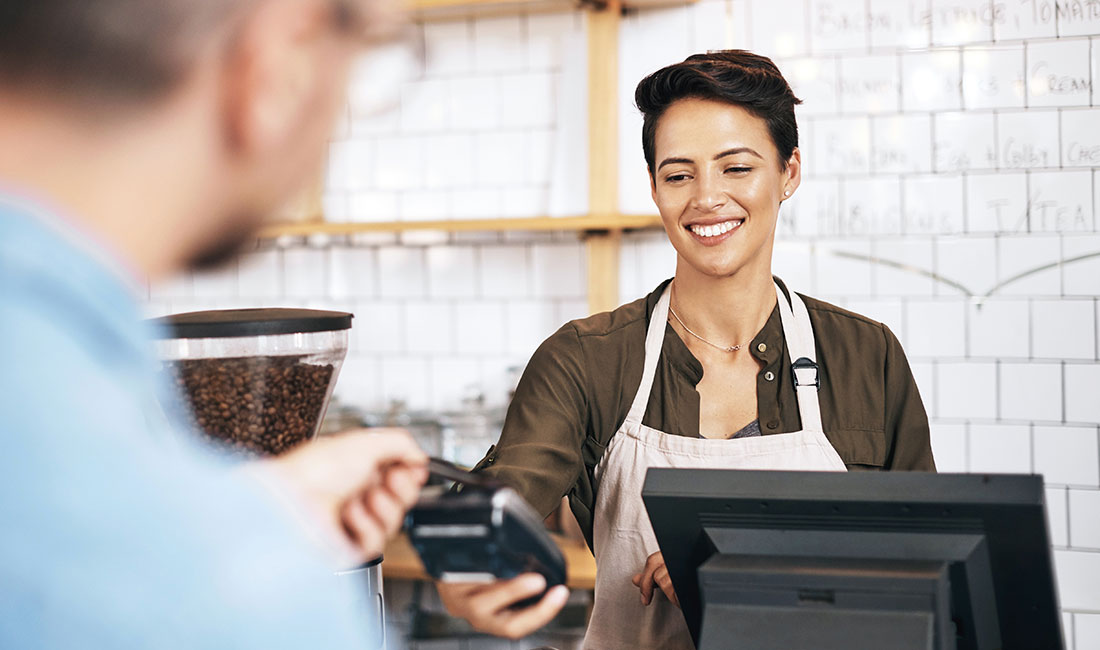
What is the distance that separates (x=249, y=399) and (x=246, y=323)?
9cm

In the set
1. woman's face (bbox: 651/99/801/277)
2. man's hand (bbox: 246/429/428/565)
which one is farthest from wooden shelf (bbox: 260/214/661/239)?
man's hand (bbox: 246/429/428/565)

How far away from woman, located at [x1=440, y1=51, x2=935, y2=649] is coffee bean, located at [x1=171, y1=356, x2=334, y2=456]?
52 cm

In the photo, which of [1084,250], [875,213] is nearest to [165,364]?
[875,213]

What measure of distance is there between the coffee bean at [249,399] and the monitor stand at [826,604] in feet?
1.88

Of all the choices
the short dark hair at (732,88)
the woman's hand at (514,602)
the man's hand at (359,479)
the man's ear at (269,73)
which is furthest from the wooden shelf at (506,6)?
the man's ear at (269,73)

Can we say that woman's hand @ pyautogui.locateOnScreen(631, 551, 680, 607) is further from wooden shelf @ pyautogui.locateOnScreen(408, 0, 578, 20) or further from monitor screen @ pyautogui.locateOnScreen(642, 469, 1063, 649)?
wooden shelf @ pyautogui.locateOnScreen(408, 0, 578, 20)

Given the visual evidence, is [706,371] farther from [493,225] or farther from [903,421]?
[493,225]

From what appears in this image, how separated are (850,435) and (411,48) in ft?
5.05

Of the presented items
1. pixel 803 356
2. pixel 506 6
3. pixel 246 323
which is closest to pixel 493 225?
pixel 506 6

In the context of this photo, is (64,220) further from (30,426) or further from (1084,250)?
(1084,250)

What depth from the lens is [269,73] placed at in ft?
1.45

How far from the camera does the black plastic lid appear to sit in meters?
1.31

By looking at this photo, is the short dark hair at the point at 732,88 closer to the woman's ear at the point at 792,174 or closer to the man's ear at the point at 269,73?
the woman's ear at the point at 792,174

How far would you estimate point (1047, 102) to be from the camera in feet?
10.3
